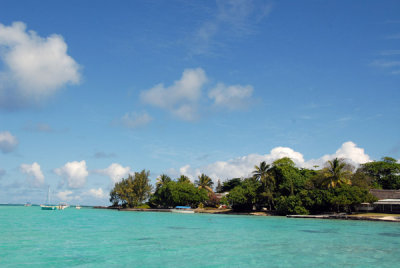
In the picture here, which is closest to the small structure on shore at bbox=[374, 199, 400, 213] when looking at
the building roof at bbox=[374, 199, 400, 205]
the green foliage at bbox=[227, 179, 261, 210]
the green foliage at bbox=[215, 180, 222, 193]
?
the building roof at bbox=[374, 199, 400, 205]

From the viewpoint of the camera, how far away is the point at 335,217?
176 feet

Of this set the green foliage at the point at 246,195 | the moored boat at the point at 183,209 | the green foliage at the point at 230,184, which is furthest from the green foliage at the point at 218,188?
the green foliage at the point at 246,195

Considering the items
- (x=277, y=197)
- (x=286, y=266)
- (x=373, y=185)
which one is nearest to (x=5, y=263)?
(x=286, y=266)

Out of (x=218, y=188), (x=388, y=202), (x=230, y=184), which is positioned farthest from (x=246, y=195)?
(x=218, y=188)

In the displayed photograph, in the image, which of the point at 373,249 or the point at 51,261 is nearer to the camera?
the point at 51,261

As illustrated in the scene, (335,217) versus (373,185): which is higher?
(373,185)

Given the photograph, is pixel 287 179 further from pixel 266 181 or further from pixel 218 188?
pixel 218 188

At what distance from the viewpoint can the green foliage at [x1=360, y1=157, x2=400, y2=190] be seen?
80812 millimetres

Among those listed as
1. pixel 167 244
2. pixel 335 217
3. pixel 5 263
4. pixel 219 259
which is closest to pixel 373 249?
pixel 219 259

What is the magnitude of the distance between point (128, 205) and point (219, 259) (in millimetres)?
88334

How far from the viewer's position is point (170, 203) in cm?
8600

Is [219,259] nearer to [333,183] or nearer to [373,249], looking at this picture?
[373,249]

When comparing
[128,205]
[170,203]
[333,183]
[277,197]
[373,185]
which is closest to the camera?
[333,183]

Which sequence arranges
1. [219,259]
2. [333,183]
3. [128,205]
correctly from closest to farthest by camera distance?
[219,259] → [333,183] → [128,205]
